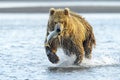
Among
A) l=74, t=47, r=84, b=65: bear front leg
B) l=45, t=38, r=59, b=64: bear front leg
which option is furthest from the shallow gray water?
l=45, t=38, r=59, b=64: bear front leg

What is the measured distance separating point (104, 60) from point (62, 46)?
1.75 metres

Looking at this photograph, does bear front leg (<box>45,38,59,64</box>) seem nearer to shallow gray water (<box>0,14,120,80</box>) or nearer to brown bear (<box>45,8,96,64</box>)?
brown bear (<box>45,8,96,64</box>)

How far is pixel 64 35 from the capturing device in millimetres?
12219

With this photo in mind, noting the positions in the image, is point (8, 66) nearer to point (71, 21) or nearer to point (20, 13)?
point (71, 21)

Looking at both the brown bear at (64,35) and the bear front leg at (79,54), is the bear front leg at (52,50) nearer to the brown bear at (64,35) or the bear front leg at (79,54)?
the brown bear at (64,35)

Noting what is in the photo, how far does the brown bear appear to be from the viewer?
11969mm

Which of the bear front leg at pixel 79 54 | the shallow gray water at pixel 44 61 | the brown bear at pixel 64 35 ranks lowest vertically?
the shallow gray water at pixel 44 61

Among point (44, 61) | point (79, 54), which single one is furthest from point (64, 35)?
point (44, 61)

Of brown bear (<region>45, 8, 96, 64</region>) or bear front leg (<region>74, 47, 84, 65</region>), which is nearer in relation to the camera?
brown bear (<region>45, 8, 96, 64</region>)

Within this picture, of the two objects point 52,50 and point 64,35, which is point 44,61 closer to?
point 52,50

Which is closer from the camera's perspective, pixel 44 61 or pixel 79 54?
pixel 79 54

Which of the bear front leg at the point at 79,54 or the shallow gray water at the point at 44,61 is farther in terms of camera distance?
the bear front leg at the point at 79,54

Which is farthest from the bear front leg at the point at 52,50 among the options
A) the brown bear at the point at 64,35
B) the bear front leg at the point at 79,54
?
the bear front leg at the point at 79,54

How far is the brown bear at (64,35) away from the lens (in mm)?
11969
